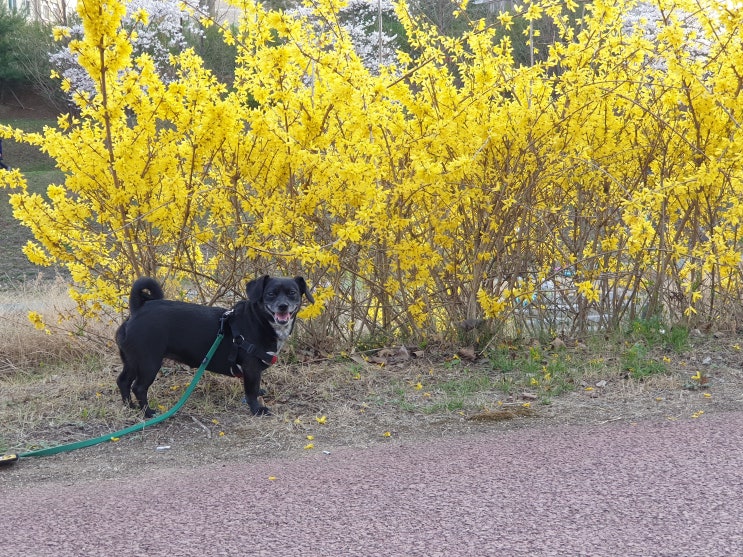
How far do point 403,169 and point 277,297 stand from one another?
1390 mm

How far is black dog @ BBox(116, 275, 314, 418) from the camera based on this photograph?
5.00 meters

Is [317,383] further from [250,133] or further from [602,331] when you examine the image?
[602,331]

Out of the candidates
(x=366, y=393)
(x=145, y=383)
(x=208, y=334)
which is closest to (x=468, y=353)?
(x=366, y=393)

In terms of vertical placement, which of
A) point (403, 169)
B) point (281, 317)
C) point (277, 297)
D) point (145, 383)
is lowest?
point (145, 383)

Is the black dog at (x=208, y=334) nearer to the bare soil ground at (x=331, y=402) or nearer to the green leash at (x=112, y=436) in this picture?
the green leash at (x=112, y=436)

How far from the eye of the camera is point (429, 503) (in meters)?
3.56

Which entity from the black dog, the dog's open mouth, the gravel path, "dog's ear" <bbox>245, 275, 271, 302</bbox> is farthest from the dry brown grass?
"dog's ear" <bbox>245, 275, 271, 302</bbox>

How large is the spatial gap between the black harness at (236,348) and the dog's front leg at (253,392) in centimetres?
9

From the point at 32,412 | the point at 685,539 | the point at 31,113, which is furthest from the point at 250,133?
the point at 31,113

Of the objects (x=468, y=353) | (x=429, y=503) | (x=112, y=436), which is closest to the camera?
(x=429, y=503)

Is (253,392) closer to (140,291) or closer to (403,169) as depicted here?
(140,291)

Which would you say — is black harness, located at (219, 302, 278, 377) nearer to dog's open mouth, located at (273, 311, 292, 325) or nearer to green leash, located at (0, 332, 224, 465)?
green leash, located at (0, 332, 224, 465)

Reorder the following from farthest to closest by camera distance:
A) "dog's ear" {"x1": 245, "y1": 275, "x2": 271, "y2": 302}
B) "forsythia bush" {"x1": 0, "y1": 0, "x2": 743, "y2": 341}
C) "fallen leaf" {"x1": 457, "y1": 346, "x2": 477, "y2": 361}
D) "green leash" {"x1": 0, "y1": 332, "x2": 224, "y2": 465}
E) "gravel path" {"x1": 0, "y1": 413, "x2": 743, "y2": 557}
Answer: "fallen leaf" {"x1": 457, "y1": 346, "x2": 477, "y2": 361}, "forsythia bush" {"x1": 0, "y1": 0, "x2": 743, "y2": 341}, "dog's ear" {"x1": 245, "y1": 275, "x2": 271, "y2": 302}, "green leash" {"x1": 0, "y1": 332, "x2": 224, "y2": 465}, "gravel path" {"x1": 0, "y1": 413, "x2": 743, "y2": 557}

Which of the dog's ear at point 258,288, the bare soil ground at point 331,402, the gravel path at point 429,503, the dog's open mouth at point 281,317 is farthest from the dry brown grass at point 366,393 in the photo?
the dog's ear at point 258,288
